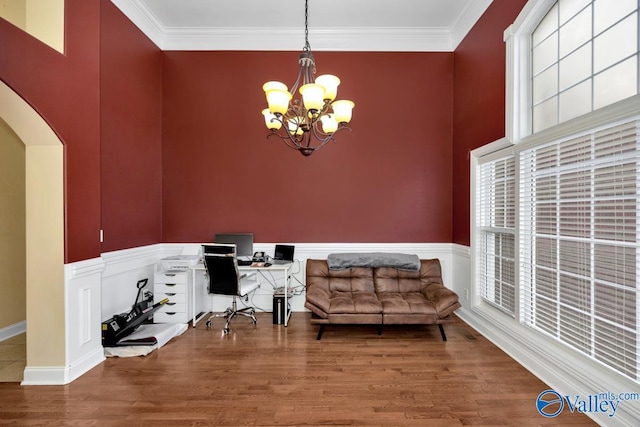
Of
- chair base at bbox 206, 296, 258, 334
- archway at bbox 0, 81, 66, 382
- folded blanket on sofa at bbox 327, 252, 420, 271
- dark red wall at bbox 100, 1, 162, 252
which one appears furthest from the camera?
folded blanket on sofa at bbox 327, 252, 420, 271

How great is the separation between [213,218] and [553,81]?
14.7 feet

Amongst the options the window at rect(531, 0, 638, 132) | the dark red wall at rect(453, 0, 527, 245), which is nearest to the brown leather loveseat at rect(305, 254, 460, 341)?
the dark red wall at rect(453, 0, 527, 245)

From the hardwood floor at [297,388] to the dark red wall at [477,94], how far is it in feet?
6.26

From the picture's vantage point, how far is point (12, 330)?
3783mm

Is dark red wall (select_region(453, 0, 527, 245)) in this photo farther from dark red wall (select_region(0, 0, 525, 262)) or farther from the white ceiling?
the white ceiling

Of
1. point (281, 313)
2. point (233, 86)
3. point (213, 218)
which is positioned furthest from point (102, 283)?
point (233, 86)

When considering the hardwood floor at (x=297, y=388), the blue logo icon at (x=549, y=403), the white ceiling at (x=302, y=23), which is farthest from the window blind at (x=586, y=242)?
the white ceiling at (x=302, y=23)

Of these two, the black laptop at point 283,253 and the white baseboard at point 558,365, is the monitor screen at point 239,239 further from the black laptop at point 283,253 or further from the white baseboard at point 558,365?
the white baseboard at point 558,365

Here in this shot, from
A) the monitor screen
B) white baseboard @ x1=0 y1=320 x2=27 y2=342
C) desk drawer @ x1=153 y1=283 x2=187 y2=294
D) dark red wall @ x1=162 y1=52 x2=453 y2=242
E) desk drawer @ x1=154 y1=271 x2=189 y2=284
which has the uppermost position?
dark red wall @ x1=162 y1=52 x2=453 y2=242

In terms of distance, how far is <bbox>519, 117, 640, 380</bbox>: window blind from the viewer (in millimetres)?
2002

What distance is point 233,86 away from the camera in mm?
4691

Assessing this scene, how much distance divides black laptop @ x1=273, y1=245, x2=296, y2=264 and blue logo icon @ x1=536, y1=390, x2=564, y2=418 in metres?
3.14

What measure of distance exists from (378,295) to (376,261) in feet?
1.56

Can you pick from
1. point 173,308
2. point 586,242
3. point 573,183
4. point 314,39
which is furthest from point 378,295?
point 314,39
